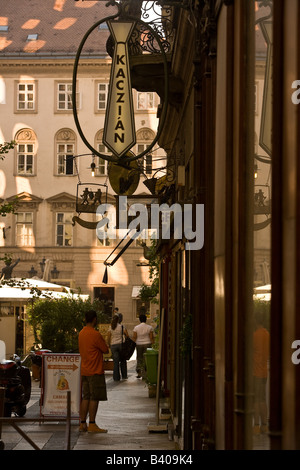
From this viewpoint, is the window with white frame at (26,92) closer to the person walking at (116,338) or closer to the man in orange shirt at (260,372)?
the person walking at (116,338)

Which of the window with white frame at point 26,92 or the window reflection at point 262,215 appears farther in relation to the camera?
the window with white frame at point 26,92

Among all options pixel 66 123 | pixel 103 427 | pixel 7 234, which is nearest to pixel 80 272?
pixel 7 234

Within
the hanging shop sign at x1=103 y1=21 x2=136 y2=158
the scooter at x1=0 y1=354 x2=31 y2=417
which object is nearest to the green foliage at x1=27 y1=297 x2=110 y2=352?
the scooter at x1=0 y1=354 x2=31 y2=417

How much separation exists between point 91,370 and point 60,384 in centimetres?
73

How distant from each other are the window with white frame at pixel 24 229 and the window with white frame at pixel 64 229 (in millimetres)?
1648

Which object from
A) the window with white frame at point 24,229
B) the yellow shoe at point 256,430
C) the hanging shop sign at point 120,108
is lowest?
the yellow shoe at point 256,430

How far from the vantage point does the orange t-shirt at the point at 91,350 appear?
610 inches

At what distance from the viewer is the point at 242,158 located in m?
6.77

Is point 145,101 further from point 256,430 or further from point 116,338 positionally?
point 256,430

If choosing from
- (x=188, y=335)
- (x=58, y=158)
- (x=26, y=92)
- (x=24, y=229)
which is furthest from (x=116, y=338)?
(x=26, y=92)

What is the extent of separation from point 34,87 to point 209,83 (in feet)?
187

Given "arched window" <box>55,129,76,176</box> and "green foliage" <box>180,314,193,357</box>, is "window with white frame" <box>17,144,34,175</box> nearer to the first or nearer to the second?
"arched window" <box>55,129,76,176</box>

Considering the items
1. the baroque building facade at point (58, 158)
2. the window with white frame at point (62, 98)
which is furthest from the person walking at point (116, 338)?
the window with white frame at point (62, 98)

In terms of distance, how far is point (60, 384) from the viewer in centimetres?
1611
